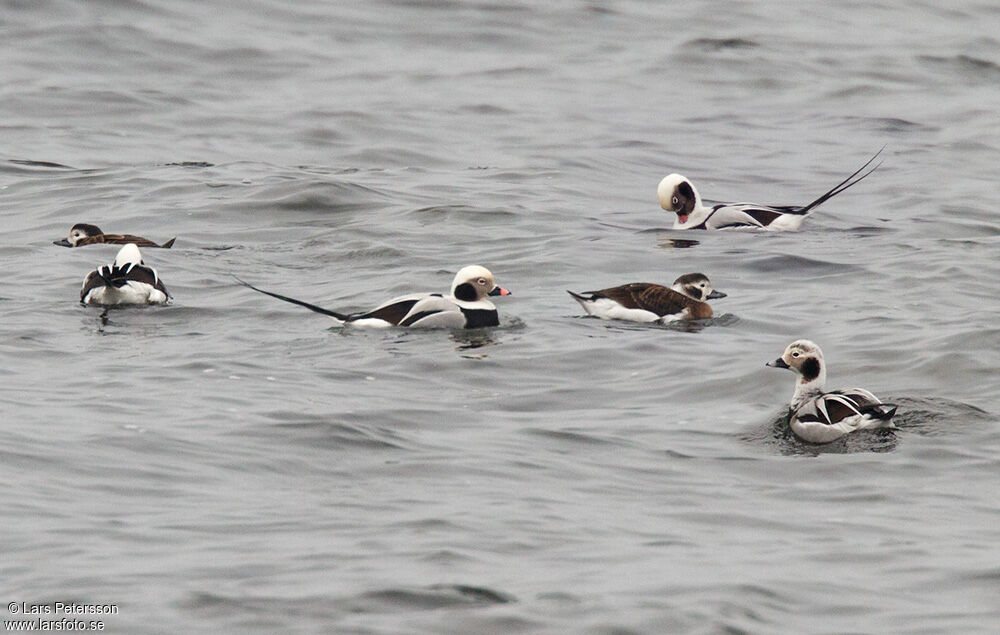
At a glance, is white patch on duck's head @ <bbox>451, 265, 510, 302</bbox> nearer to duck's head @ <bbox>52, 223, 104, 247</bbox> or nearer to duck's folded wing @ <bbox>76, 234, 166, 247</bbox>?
duck's folded wing @ <bbox>76, 234, 166, 247</bbox>

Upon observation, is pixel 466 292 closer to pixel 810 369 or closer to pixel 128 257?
pixel 128 257

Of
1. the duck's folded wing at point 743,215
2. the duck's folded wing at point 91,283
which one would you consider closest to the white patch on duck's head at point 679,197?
the duck's folded wing at point 743,215

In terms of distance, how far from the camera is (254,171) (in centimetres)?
2155

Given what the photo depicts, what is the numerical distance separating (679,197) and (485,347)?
6377 mm

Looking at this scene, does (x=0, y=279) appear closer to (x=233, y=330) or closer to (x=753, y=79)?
(x=233, y=330)

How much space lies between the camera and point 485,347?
13.2 m

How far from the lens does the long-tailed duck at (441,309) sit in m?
13.7

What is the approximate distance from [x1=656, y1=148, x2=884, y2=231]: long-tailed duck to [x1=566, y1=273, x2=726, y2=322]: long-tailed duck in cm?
402

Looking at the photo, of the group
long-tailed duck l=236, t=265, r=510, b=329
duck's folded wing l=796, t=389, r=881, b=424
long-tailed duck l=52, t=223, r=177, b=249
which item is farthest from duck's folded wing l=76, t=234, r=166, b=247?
duck's folded wing l=796, t=389, r=881, b=424

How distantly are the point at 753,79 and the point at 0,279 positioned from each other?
16504 millimetres

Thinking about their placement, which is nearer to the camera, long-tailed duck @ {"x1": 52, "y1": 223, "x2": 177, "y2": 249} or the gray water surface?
the gray water surface

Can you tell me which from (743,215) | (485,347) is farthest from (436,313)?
(743,215)

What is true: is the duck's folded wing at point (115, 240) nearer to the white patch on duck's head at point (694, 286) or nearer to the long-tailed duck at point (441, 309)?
the long-tailed duck at point (441, 309)

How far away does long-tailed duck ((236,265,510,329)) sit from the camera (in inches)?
538
